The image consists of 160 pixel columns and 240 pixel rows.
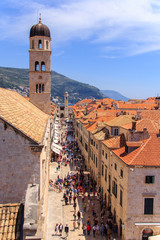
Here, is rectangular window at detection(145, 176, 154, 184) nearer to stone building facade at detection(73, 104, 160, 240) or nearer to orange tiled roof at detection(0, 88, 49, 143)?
stone building facade at detection(73, 104, 160, 240)

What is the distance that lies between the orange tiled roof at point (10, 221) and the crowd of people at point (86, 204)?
1314 cm

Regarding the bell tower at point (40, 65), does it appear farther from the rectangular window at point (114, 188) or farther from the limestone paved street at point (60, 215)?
the rectangular window at point (114, 188)

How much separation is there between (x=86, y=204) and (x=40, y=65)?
70.5 feet

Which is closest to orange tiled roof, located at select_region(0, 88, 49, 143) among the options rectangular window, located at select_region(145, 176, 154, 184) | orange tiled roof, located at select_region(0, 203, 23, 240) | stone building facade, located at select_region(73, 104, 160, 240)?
orange tiled roof, located at select_region(0, 203, 23, 240)

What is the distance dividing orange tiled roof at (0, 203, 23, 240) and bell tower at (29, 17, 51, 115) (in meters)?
29.2

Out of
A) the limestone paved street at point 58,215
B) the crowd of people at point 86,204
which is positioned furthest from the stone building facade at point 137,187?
the limestone paved street at point 58,215

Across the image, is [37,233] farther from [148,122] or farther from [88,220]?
[148,122]

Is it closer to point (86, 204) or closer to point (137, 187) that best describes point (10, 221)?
point (137, 187)

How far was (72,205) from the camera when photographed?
100.0 ft

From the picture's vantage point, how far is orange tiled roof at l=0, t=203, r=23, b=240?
10492mm

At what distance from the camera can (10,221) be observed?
1114 cm

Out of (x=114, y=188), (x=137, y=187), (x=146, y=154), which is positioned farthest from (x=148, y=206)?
(x=114, y=188)

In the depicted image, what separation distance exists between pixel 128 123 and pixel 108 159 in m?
6.25

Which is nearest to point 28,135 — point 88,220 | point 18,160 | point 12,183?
point 18,160
